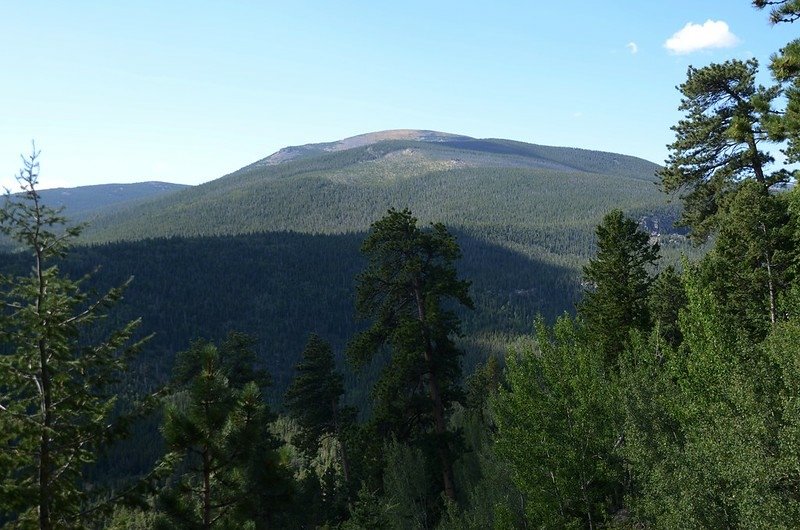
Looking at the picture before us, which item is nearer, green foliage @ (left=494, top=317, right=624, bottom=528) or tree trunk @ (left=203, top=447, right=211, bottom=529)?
tree trunk @ (left=203, top=447, right=211, bottom=529)

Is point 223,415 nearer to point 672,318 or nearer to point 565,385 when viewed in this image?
point 565,385

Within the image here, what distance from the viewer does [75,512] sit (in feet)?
32.9

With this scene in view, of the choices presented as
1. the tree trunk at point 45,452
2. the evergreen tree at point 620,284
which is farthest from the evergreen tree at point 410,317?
the tree trunk at point 45,452

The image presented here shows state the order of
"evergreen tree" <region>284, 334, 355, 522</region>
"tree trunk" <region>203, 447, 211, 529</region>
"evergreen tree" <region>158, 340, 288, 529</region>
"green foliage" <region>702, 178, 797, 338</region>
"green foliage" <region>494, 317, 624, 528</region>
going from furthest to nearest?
"evergreen tree" <region>284, 334, 355, 522</region>, "green foliage" <region>702, 178, 797, 338</region>, "green foliage" <region>494, 317, 624, 528</region>, "tree trunk" <region>203, 447, 211, 529</region>, "evergreen tree" <region>158, 340, 288, 529</region>

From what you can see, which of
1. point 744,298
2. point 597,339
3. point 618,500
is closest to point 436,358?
point 618,500

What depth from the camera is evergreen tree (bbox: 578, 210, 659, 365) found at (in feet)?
102

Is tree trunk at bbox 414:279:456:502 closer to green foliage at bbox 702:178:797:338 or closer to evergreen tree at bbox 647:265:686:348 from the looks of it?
green foliage at bbox 702:178:797:338

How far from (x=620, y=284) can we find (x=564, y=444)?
515 inches

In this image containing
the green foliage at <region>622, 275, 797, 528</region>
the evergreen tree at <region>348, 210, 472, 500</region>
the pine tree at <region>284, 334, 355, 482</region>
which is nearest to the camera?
the green foliage at <region>622, 275, 797, 528</region>

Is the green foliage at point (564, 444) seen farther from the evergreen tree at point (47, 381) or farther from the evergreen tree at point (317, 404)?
the evergreen tree at point (317, 404)

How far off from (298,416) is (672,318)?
23.9 meters

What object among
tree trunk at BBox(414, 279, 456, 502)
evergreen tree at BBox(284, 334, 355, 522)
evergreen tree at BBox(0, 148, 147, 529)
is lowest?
evergreen tree at BBox(284, 334, 355, 522)

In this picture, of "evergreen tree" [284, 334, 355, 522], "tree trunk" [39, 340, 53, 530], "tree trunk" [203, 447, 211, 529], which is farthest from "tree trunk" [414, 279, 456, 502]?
"evergreen tree" [284, 334, 355, 522]

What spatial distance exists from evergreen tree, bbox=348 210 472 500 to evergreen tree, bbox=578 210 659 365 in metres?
11.8
